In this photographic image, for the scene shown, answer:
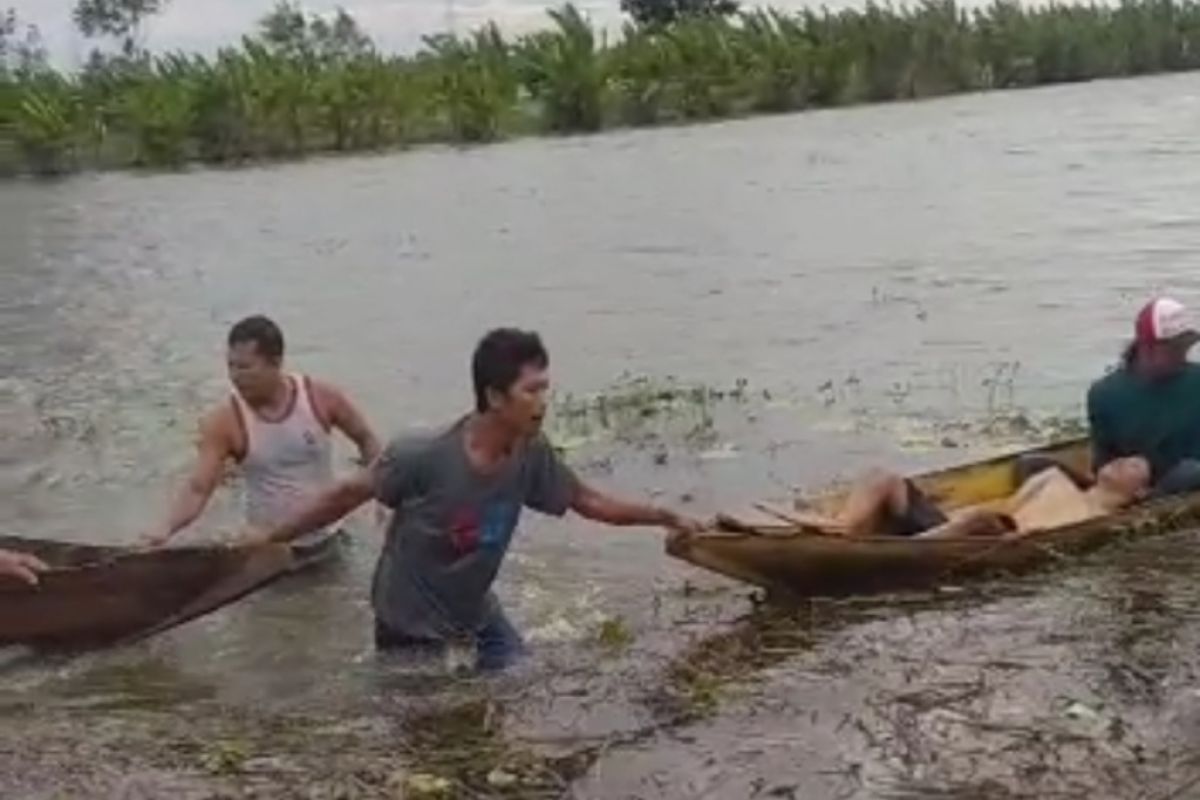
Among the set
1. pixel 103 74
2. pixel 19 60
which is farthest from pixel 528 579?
pixel 19 60

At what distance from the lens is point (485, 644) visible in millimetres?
7789

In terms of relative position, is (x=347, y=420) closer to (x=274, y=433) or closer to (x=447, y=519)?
(x=274, y=433)

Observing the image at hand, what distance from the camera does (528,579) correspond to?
32.8ft

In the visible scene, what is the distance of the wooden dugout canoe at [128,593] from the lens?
8.34 metres

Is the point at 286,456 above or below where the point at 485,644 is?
above

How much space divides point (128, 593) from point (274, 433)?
1.05 metres

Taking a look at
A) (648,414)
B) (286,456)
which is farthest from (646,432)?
(286,456)

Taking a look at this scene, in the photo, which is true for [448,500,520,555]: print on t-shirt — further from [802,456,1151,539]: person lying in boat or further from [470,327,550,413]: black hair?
[802,456,1151,539]: person lying in boat

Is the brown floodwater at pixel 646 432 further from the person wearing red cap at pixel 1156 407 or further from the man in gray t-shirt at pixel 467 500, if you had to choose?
the person wearing red cap at pixel 1156 407

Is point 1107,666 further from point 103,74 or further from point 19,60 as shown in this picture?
point 19,60

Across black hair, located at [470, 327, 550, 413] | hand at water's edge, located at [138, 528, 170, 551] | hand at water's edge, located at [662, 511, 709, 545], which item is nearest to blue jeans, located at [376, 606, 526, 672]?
hand at water's edge, located at [662, 511, 709, 545]

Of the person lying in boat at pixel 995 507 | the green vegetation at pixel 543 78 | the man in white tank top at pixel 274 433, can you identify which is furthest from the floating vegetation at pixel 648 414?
the green vegetation at pixel 543 78

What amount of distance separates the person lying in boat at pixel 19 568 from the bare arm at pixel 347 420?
1492 mm

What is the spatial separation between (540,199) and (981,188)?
5.93 metres
